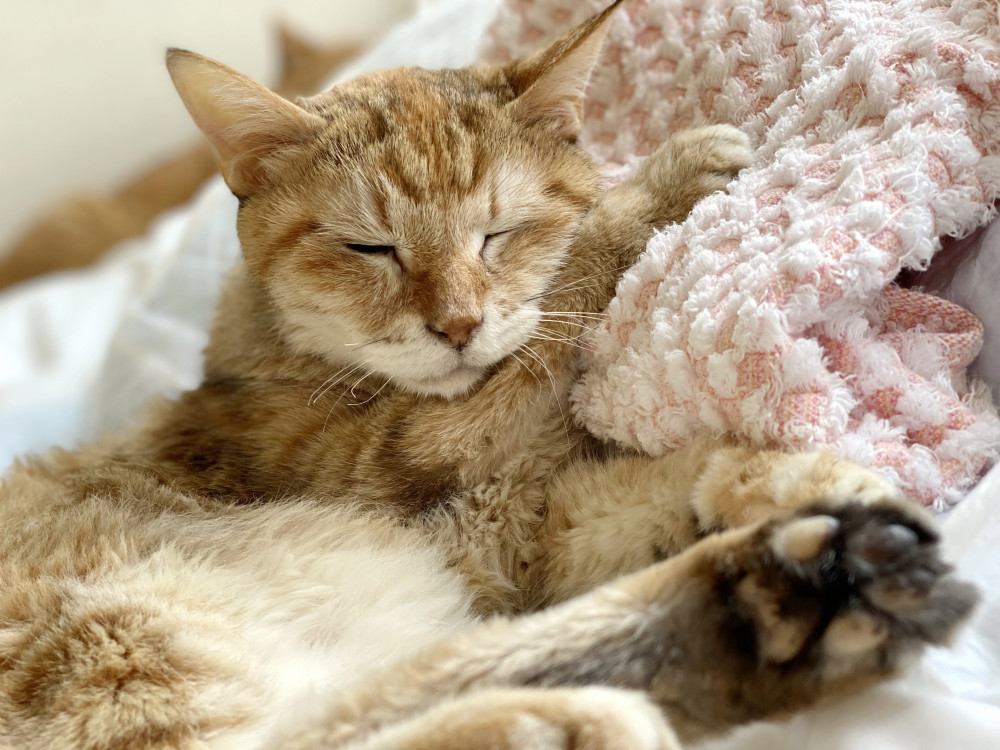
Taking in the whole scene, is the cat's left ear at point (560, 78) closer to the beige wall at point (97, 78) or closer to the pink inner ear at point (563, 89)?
the pink inner ear at point (563, 89)

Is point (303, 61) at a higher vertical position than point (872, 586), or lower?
lower

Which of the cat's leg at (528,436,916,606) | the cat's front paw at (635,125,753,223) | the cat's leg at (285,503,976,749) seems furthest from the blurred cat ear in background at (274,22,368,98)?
the cat's leg at (285,503,976,749)

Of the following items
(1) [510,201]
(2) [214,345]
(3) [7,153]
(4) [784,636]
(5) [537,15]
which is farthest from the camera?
(3) [7,153]

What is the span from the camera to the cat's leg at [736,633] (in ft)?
2.59

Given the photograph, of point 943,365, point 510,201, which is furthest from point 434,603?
point 943,365

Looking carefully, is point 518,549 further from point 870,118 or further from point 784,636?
point 870,118

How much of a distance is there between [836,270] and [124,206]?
10.2ft

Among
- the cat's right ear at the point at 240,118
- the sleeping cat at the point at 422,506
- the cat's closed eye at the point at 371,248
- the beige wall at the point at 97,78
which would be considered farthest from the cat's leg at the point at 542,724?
the beige wall at the point at 97,78

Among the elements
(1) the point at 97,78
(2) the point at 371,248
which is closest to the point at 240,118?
(2) the point at 371,248

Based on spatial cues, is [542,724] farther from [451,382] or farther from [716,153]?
[716,153]

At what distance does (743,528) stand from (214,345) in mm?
1007

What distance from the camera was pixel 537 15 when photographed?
5.41 feet

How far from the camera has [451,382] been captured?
1217 mm

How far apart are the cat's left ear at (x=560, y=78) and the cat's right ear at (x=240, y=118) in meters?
0.32
